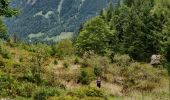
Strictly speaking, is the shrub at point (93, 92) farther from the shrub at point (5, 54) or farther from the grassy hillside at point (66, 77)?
the shrub at point (5, 54)

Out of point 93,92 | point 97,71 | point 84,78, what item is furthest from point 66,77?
point 93,92

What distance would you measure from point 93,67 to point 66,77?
17.6ft

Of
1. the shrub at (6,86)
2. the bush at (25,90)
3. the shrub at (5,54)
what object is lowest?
Answer: the bush at (25,90)

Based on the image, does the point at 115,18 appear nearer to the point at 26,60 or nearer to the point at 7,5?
the point at 26,60

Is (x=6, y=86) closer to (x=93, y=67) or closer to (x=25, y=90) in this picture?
(x=25, y=90)

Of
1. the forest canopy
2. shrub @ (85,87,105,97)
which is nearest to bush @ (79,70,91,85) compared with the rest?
shrub @ (85,87,105,97)

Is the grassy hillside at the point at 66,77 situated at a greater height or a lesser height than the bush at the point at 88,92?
lesser

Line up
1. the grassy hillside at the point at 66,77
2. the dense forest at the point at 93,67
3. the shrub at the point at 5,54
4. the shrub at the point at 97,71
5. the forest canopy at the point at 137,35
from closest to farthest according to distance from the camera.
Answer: the dense forest at the point at 93,67 < the grassy hillside at the point at 66,77 < the shrub at the point at 5,54 < the shrub at the point at 97,71 < the forest canopy at the point at 137,35

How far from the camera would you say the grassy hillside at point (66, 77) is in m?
33.3

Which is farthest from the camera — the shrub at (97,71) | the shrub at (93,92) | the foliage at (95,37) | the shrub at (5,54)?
the foliage at (95,37)

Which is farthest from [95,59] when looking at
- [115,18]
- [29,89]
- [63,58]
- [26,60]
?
[115,18]

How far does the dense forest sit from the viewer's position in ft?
104

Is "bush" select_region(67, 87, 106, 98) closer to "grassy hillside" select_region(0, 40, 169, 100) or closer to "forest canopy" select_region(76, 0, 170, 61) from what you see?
"grassy hillside" select_region(0, 40, 169, 100)

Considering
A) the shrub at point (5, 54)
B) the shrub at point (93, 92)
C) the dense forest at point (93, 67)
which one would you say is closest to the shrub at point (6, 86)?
the dense forest at point (93, 67)
